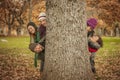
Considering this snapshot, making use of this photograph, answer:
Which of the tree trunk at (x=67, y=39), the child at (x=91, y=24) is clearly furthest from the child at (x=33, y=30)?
the child at (x=91, y=24)

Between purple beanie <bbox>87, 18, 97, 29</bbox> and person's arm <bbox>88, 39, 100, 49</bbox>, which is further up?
purple beanie <bbox>87, 18, 97, 29</bbox>

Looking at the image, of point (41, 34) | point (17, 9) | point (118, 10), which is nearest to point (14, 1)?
point (17, 9)

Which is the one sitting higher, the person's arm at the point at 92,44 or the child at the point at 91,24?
the child at the point at 91,24

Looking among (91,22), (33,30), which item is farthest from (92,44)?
(33,30)

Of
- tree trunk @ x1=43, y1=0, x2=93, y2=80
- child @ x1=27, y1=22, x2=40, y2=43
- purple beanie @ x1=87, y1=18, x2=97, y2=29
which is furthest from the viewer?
purple beanie @ x1=87, y1=18, x2=97, y2=29

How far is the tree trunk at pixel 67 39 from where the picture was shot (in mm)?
5293

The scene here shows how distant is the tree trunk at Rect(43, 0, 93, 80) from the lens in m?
5.29

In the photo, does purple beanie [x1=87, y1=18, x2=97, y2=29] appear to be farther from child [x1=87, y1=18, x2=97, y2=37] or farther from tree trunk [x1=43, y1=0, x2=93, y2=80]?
tree trunk [x1=43, y1=0, x2=93, y2=80]

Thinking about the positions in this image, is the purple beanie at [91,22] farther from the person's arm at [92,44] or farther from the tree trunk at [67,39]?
the tree trunk at [67,39]

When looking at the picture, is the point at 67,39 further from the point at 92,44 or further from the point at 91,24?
the point at 91,24

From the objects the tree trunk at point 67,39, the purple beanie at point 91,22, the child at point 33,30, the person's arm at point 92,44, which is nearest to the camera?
the tree trunk at point 67,39

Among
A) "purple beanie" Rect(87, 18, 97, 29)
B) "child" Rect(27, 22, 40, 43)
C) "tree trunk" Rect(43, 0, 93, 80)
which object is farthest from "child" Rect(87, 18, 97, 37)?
"tree trunk" Rect(43, 0, 93, 80)

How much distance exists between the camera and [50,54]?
542 centimetres

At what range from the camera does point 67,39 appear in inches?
209
